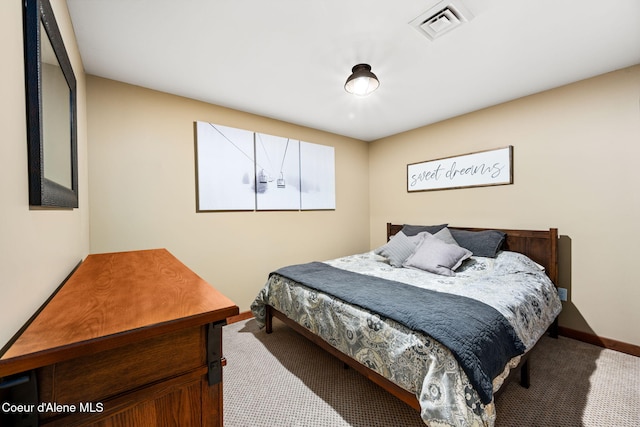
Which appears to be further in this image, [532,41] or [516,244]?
[516,244]

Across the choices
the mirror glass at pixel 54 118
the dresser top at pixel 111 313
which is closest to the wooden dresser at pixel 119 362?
the dresser top at pixel 111 313

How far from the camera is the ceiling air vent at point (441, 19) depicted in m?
1.50

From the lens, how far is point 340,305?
1825 millimetres

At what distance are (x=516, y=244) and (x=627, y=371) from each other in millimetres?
1181

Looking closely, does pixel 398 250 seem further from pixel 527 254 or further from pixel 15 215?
pixel 15 215

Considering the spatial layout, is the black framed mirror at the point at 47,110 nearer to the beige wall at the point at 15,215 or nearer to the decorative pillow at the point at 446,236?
the beige wall at the point at 15,215

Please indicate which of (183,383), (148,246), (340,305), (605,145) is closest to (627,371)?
(605,145)

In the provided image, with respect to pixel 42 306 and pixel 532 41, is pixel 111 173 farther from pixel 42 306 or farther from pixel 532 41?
pixel 532 41

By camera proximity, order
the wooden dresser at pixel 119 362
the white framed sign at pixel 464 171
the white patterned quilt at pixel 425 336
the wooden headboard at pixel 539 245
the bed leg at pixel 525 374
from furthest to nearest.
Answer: the white framed sign at pixel 464 171 < the wooden headboard at pixel 539 245 < the bed leg at pixel 525 374 < the white patterned quilt at pixel 425 336 < the wooden dresser at pixel 119 362

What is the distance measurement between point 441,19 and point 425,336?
72.5 inches

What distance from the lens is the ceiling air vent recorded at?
150cm

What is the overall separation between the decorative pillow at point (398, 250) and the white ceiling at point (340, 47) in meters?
1.54

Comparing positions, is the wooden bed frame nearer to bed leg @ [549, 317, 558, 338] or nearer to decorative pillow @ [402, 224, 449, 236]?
bed leg @ [549, 317, 558, 338]

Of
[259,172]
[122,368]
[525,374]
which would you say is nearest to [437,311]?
[525,374]
